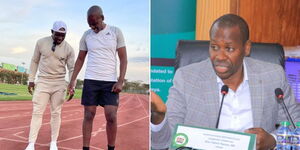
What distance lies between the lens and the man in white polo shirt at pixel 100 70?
2.44m

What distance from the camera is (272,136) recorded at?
6.43 feet

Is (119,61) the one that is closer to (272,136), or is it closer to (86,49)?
(86,49)

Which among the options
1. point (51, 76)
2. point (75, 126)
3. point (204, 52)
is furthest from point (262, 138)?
point (51, 76)

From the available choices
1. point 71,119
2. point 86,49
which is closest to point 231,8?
point 86,49

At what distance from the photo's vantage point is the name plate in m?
1.82

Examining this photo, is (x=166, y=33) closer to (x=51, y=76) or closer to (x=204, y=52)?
(x=204, y=52)

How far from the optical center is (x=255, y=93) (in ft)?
6.52

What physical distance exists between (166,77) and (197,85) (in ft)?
1.87

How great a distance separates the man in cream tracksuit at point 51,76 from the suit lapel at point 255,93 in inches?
48.7

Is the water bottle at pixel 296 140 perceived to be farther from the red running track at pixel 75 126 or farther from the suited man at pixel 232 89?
the red running track at pixel 75 126

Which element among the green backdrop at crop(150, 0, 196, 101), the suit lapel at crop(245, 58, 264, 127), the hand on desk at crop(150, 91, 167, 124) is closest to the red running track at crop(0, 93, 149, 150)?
the green backdrop at crop(150, 0, 196, 101)

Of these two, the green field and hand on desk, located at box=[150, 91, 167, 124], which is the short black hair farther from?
the green field

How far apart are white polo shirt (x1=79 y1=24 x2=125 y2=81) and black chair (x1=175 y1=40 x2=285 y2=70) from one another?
569 mm

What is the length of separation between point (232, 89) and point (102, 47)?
989 mm
